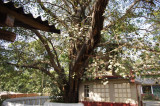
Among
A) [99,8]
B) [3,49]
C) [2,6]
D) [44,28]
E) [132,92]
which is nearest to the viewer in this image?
[2,6]

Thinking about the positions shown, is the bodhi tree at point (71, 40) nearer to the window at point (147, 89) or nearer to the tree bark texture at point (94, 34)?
the tree bark texture at point (94, 34)

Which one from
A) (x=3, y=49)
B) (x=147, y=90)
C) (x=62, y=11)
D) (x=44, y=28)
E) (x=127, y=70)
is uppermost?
(x=62, y=11)

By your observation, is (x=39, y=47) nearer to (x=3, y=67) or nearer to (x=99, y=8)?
(x=3, y=67)

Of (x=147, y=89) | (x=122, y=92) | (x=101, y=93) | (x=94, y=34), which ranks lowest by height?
(x=147, y=89)

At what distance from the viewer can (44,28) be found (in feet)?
10.3

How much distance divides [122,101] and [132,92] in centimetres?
90

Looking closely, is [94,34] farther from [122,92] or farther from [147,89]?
[147,89]

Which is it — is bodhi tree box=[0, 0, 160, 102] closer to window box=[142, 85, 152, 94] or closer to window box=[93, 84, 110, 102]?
window box=[93, 84, 110, 102]

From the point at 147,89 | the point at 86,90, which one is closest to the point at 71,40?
Answer: the point at 86,90

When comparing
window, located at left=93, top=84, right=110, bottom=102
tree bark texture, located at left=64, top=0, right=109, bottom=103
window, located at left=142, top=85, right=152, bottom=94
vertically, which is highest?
tree bark texture, located at left=64, top=0, right=109, bottom=103

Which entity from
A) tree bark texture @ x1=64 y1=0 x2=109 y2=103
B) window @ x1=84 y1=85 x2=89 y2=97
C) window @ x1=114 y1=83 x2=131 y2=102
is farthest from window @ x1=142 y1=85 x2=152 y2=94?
tree bark texture @ x1=64 y1=0 x2=109 y2=103

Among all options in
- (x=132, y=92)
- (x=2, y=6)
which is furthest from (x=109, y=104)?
(x=2, y=6)

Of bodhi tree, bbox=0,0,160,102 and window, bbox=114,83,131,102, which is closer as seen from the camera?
bodhi tree, bbox=0,0,160,102

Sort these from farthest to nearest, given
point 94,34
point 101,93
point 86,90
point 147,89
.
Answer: point 147,89 → point 86,90 → point 101,93 → point 94,34
